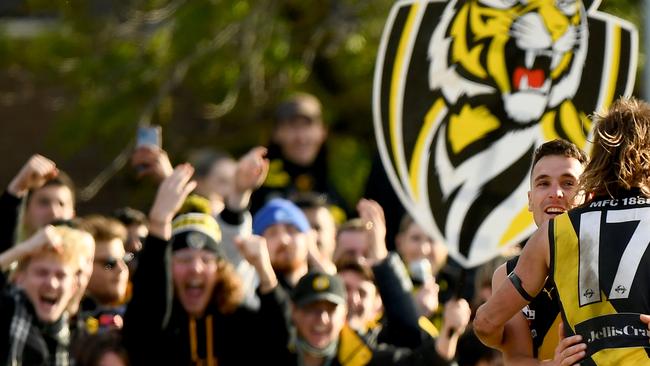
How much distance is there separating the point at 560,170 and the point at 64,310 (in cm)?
285

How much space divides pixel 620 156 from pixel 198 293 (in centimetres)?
305

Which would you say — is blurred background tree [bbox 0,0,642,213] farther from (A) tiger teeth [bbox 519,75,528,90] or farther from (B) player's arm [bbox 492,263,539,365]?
(B) player's arm [bbox 492,263,539,365]

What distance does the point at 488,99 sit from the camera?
8.05 m

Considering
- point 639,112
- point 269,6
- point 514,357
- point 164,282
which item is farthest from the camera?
point 269,6

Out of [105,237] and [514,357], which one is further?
[105,237]

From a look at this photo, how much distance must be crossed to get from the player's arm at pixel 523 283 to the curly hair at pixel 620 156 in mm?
235

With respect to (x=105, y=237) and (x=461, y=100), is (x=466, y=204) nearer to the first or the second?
(x=461, y=100)

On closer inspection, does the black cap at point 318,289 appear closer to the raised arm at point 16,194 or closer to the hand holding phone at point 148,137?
the hand holding phone at point 148,137

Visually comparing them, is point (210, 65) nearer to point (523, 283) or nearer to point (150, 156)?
point (150, 156)

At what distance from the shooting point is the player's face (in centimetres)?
621

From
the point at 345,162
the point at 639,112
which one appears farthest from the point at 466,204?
the point at 345,162

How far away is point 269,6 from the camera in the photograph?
15461mm

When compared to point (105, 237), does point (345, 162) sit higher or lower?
lower

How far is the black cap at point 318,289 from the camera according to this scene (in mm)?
8016
